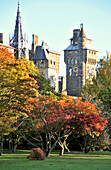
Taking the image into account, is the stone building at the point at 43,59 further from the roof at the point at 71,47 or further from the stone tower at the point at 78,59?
the roof at the point at 71,47

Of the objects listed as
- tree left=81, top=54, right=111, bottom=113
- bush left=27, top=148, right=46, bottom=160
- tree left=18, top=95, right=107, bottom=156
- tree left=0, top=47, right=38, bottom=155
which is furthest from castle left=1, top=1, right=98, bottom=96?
bush left=27, top=148, right=46, bottom=160

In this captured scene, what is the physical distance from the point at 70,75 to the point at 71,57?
5.78m

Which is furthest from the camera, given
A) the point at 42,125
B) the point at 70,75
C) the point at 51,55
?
the point at 70,75

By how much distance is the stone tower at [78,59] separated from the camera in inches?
4889

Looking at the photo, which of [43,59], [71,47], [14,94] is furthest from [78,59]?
[14,94]

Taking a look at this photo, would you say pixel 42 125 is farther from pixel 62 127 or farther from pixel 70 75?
pixel 70 75

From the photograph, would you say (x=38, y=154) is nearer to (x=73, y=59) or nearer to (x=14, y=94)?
(x=14, y=94)

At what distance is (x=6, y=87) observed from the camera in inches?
1102

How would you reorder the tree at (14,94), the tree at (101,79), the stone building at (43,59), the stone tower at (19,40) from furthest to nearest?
1. the stone building at (43,59)
2. the stone tower at (19,40)
3. the tree at (101,79)
4. the tree at (14,94)

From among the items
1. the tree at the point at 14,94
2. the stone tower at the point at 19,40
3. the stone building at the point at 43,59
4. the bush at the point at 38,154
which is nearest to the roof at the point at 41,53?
the stone building at the point at 43,59

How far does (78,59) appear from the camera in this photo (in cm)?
12631

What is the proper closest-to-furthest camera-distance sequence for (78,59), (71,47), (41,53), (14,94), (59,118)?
(59,118)
(14,94)
(41,53)
(78,59)
(71,47)

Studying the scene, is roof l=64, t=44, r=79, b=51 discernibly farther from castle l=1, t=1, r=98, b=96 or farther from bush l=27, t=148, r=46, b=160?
bush l=27, t=148, r=46, b=160

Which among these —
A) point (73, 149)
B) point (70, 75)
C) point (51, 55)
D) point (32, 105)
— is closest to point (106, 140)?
point (73, 149)
